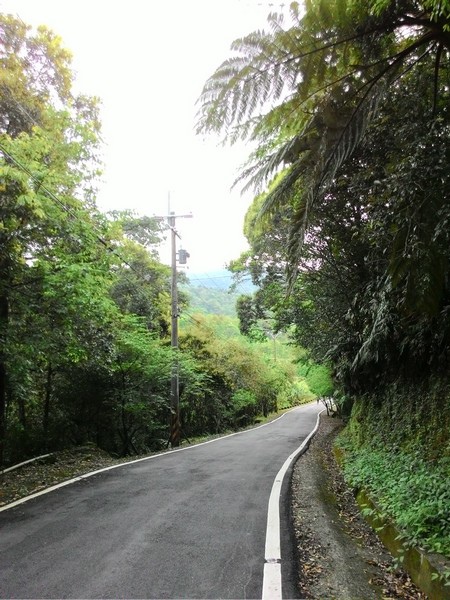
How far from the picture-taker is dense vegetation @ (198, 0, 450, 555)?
3.73 metres

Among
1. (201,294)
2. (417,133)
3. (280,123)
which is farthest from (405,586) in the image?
(201,294)

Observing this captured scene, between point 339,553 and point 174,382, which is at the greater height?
point 174,382

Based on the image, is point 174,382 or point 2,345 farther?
point 174,382

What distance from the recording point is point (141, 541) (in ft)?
13.9

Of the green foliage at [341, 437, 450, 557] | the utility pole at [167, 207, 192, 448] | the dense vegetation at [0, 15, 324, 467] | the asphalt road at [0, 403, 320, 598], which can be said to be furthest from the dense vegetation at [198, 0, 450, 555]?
the utility pole at [167, 207, 192, 448]

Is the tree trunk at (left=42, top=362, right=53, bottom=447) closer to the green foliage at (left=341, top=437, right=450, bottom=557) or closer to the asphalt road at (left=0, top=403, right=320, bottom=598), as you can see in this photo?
the asphalt road at (left=0, top=403, right=320, bottom=598)

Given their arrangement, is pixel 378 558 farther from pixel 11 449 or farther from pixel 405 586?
pixel 11 449

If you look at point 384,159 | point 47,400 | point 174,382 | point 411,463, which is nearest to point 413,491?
point 411,463

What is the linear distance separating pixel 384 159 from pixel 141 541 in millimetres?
5415

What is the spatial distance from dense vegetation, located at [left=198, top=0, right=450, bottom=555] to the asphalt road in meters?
1.71

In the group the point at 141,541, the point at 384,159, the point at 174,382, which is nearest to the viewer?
the point at 141,541

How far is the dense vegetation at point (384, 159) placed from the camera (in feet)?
12.2

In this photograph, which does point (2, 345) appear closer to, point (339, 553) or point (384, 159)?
point (339, 553)

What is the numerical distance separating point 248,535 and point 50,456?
6.72 metres
